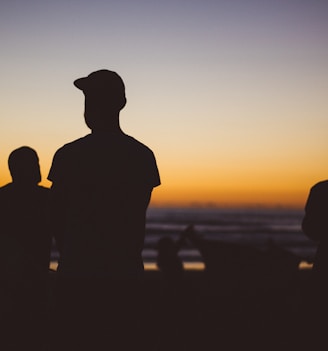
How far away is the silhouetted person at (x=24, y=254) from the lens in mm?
3967

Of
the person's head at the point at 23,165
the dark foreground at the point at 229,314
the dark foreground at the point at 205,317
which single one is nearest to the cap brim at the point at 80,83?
the dark foreground at the point at 205,317

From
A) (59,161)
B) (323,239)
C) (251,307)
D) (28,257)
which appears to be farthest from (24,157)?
(251,307)

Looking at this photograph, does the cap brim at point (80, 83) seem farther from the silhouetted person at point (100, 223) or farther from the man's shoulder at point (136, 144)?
the man's shoulder at point (136, 144)

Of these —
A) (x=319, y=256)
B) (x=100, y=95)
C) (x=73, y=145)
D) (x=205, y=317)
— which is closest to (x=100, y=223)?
(x=73, y=145)

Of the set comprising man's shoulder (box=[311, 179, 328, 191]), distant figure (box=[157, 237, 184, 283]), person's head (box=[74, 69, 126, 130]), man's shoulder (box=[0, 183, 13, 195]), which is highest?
person's head (box=[74, 69, 126, 130])

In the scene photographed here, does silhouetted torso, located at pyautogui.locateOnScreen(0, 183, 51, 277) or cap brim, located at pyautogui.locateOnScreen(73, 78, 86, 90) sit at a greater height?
cap brim, located at pyautogui.locateOnScreen(73, 78, 86, 90)

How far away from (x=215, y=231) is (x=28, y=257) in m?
43.8

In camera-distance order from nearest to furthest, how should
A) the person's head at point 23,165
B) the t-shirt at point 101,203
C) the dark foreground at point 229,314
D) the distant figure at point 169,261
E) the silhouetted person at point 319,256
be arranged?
the t-shirt at point 101,203 < the person's head at point 23,165 < the silhouetted person at point 319,256 < the dark foreground at point 229,314 < the distant figure at point 169,261

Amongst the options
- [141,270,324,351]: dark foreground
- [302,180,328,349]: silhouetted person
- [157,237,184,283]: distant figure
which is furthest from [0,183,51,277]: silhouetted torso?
[157,237,184,283]: distant figure

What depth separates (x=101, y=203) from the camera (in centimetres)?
280

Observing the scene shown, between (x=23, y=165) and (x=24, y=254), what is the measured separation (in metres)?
0.58

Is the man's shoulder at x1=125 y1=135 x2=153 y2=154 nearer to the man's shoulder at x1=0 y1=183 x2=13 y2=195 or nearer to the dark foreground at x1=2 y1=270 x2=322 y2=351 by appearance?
the dark foreground at x1=2 y1=270 x2=322 y2=351

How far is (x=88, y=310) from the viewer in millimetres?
2779

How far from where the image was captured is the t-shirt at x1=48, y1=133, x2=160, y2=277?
9.05ft
